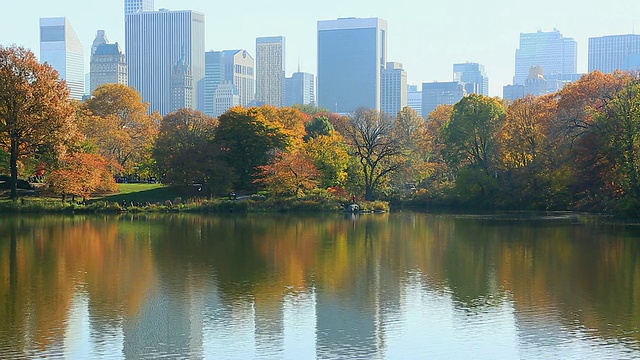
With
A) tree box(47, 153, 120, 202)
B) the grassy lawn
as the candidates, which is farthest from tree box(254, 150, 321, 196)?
tree box(47, 153, 120, 202)

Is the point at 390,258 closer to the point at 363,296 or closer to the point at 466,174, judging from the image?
the point at 363,296

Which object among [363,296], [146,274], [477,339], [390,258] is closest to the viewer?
[477,339]

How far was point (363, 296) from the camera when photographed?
1630cm

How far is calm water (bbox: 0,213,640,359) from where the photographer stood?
1228cm

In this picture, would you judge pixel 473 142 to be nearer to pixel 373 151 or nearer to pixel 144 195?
pixel 373 151

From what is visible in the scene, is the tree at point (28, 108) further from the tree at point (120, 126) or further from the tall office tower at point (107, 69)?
the tall office tower at point (107, 69)

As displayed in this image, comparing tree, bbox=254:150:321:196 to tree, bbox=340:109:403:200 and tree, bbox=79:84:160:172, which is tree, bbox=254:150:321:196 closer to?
tree, bbox=340:109:403:200

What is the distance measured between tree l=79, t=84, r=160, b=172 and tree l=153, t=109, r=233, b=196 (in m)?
5.06

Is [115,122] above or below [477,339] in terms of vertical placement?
above

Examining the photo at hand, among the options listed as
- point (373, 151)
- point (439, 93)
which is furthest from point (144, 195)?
point (439, 93)

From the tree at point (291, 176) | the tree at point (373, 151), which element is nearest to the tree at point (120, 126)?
the tree at point (291, 176)

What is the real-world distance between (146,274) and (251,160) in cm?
2990

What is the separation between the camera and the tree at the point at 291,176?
144 feet

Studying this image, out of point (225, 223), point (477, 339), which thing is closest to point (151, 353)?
point (477, 339)
